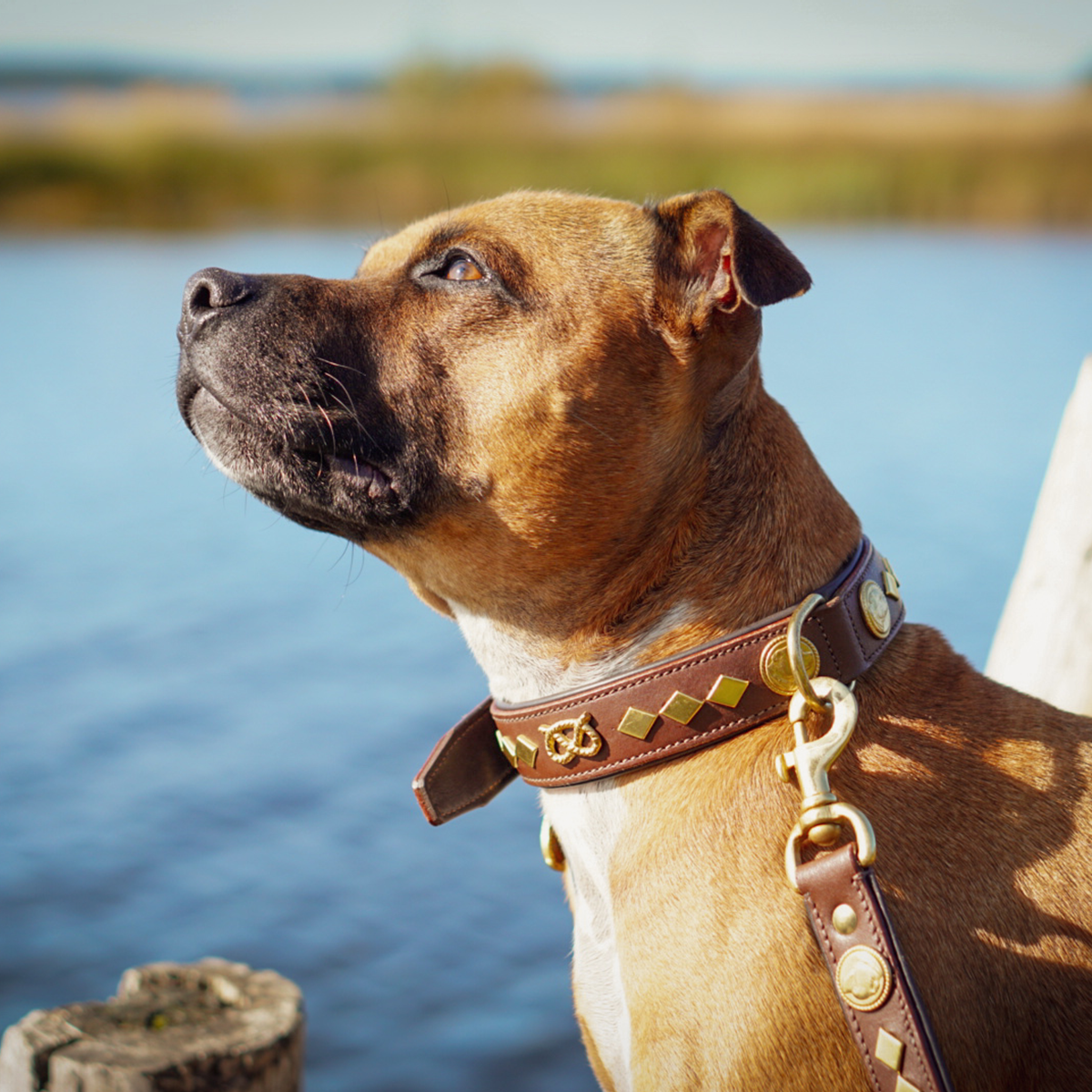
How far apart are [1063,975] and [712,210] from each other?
172 cm

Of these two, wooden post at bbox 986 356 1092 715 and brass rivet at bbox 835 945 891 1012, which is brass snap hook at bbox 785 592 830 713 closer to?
brass rivet at bbox 835 945 891 1012

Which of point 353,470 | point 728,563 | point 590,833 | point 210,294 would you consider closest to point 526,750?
point 590,833

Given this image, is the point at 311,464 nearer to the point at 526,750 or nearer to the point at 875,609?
the point at 526,750

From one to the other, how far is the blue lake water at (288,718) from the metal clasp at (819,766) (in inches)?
57.6

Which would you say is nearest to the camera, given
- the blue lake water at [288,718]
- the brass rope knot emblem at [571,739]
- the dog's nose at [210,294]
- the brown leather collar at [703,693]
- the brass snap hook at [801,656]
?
the brass snap hook at [801,656]

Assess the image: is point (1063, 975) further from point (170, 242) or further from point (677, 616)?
point (170, 242)

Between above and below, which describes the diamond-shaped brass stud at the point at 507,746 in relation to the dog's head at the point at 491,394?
below

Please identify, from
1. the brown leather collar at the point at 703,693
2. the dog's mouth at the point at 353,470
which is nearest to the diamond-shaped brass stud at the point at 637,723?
the brown leather collar at the point at 703,693

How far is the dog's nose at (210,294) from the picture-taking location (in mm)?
2631

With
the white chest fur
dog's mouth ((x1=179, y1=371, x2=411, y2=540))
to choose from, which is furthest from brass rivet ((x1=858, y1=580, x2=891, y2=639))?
dog's mouth ((x1=179, y1=371, x2=411, y2=540))

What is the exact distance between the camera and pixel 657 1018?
2270 millimetres

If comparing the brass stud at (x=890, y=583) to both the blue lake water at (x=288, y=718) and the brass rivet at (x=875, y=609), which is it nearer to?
the brass rivet at (x=875, y=609)

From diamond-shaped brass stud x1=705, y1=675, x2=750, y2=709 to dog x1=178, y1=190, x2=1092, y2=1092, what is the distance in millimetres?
123

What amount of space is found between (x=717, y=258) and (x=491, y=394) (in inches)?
24.2
